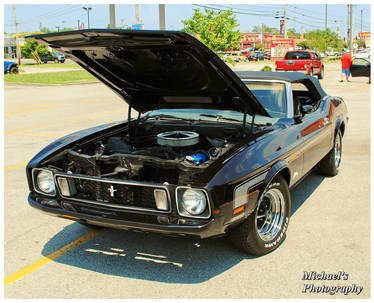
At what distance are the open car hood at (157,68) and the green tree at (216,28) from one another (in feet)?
54.5

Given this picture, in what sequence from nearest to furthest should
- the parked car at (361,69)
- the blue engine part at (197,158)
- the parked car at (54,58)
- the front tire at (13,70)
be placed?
the blue engine part at (197,158) → the parked car at (361,69) → the front tire at (13,70) → the parked car at (54,58)

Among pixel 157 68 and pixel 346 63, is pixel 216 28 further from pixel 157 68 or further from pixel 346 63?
pixel 157 68

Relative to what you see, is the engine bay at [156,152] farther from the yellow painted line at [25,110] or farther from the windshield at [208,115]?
the yellow painted line at [25,110]

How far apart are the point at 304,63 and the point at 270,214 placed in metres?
22.1

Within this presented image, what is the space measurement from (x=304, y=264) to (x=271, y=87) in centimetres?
207

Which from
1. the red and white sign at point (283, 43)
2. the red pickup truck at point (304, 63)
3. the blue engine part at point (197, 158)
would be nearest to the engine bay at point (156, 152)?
the blue engine part at point (197, 158)

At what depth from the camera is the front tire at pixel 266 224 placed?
346 cm

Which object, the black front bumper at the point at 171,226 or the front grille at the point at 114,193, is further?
the front grille at the point at 114,193

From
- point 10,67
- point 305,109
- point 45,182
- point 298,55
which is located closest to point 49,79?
point 10,67

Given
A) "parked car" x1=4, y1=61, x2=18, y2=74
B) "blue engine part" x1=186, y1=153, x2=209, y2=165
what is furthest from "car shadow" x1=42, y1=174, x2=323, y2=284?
"parked car" x1=4, y1=61, x2=18, y2=74

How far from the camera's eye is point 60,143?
4.14 meters

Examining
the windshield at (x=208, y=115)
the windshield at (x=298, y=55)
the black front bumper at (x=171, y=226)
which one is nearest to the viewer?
the black front bumper at (x=171, y=226)

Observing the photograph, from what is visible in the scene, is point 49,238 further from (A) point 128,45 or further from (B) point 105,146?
(A) point 128,45

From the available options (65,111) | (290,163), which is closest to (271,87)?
(290,163)
